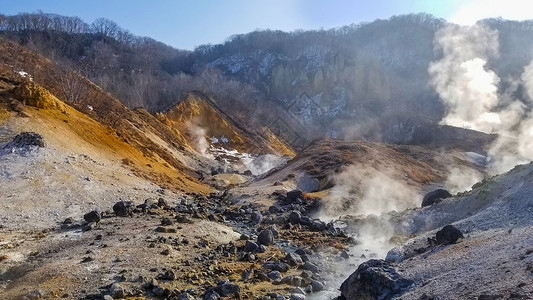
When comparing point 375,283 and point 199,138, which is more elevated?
point 199,138

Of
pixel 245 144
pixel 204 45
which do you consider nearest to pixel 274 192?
pixel 245 144

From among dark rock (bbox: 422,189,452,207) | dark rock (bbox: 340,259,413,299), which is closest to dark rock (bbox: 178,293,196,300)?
dark rock (bbox: 340,259,413,299)

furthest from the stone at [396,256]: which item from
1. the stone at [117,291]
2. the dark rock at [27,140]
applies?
the dark rock at [27,140]

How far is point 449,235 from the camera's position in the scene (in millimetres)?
14883

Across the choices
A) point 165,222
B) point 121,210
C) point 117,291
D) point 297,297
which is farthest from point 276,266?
point 121,210

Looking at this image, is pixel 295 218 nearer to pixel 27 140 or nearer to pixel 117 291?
pixel 117 291

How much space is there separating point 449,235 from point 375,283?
444cm

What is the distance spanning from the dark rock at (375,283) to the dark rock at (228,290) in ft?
10.9

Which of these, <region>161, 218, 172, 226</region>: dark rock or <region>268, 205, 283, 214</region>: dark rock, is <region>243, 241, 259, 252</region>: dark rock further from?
<region>268, 205, 283, 214</region>: dark rock

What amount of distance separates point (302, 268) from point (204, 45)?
191608mm

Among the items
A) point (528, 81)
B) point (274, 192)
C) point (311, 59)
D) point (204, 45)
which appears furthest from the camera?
point (204, 45)

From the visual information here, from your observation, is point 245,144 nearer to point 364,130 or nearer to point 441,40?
point 364,130

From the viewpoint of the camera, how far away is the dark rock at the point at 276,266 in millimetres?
15977

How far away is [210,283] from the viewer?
551 inches
